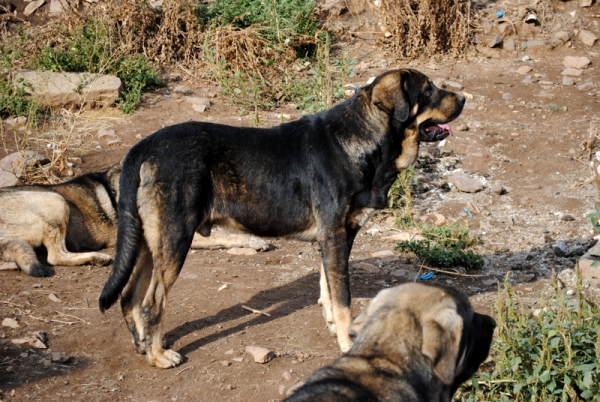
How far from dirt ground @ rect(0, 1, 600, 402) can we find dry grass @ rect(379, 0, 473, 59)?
32 cm

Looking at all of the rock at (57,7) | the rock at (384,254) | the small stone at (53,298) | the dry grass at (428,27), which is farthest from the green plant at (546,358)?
the rock at (57,7)

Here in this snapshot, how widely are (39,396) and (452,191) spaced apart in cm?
626

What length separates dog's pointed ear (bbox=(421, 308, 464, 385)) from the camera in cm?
405

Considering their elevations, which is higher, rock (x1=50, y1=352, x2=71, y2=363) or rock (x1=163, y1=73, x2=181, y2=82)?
rock (x1=163, y1=73, x2=181, y2=82)

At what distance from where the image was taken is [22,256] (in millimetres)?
8859

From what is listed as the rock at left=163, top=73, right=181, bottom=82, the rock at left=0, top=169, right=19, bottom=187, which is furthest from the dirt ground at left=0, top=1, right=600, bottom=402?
the rock at left=0, top=169, right=19, bottom=187

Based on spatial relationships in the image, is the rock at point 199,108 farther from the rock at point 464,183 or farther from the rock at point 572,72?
the rock at point 572,72

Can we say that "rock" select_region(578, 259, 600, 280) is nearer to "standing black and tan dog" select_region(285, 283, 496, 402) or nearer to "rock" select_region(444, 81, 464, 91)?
"standing black and tan dog" select_region(285, 283, 496, 402)

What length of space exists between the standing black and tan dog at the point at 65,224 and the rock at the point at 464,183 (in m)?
2.85

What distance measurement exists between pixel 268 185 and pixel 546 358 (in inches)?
108

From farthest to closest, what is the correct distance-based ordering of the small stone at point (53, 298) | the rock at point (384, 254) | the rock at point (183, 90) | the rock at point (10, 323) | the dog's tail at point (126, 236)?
the rock at point (183, 90), the rock at point (384, 254), the small stone at point (53, 298), the rock at point (10, 323), the dog's tail at point (126, 236)

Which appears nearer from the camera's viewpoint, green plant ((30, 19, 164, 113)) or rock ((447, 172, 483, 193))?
rock ((447, 172, 483, 193))

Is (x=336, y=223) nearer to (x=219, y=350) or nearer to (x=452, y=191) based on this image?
(x=219, y=350)

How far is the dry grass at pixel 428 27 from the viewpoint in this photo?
14398mm
